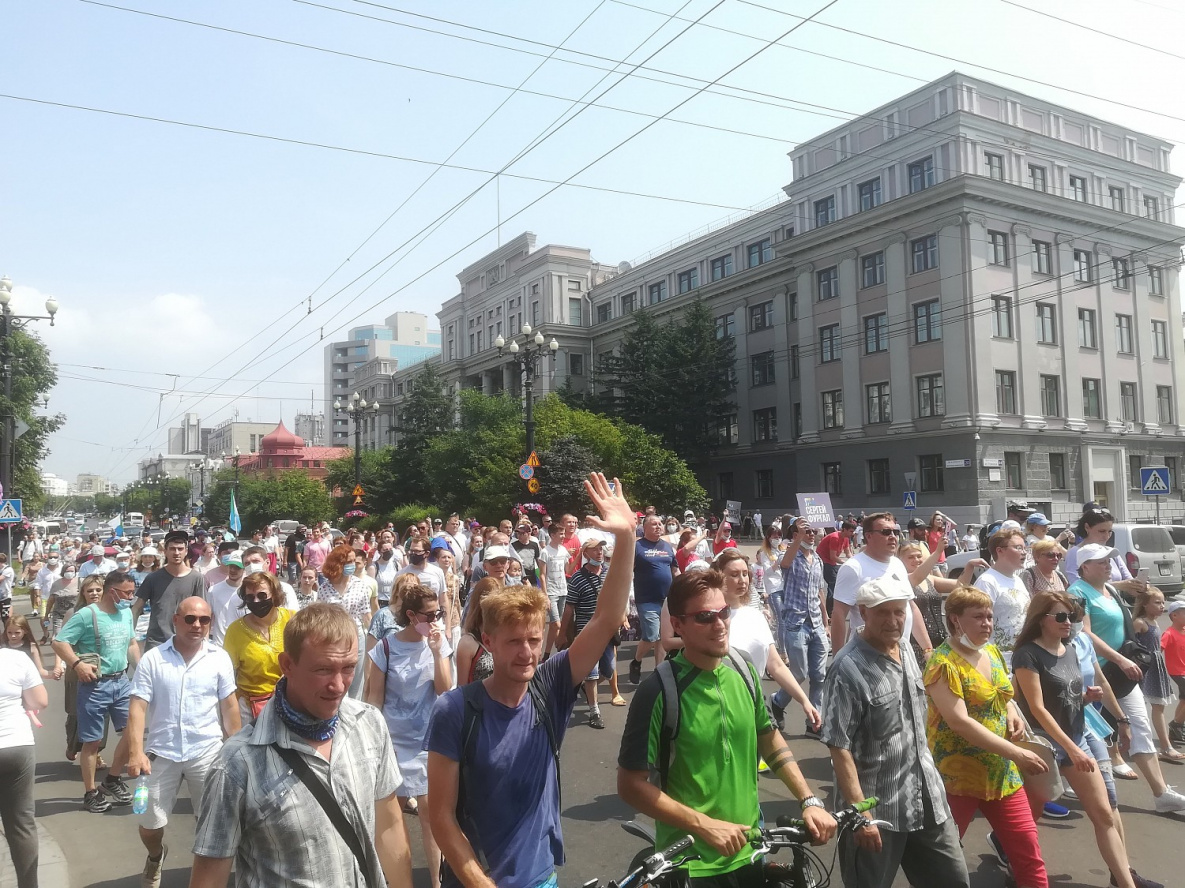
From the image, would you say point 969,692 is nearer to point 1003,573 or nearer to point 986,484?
point 1003,573

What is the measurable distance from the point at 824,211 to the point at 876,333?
723 cm

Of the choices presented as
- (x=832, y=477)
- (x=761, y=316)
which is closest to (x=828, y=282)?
(x=761, y=316)

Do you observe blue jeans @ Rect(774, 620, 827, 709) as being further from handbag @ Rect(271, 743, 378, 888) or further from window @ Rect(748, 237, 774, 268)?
window @ Rect(748, 237, 774, 268)

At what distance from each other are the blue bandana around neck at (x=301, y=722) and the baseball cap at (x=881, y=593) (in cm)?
229

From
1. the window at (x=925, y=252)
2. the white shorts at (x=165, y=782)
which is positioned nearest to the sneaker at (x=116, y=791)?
the white shorts at (x=165, y=782)

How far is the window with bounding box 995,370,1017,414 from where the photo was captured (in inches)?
1492

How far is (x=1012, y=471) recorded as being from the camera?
3772 cm

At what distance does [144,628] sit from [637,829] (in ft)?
25.6

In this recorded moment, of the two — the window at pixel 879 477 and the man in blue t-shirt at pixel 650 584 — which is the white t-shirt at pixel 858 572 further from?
the window at pixel 879 477

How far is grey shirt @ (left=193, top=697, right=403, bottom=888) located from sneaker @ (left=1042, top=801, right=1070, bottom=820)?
525 centimetres

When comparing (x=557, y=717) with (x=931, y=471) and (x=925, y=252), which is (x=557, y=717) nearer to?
(x=931, y=471)

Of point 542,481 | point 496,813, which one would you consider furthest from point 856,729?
point 542,481

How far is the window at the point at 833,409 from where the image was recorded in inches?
1718

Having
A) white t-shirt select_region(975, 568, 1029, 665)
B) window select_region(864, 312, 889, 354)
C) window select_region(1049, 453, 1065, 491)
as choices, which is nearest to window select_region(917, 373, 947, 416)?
window select_region(864, 312, 889, 354)
